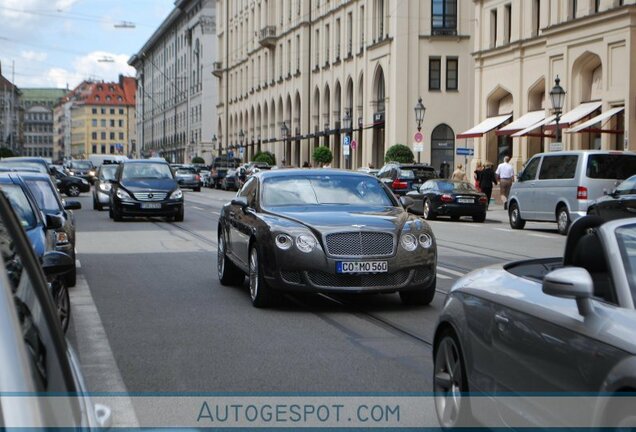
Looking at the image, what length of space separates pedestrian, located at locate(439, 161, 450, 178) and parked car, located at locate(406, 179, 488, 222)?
75.5 ft

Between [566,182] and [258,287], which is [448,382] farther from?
[566,182]

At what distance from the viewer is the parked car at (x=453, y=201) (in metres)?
31.2

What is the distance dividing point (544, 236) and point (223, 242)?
12.9 metres

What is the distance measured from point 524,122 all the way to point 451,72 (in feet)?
51.8

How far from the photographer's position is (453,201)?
31.2 meters

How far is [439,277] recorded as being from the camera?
14305 millimetres

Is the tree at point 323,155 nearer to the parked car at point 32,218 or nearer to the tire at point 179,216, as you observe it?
the tire at point 179,216

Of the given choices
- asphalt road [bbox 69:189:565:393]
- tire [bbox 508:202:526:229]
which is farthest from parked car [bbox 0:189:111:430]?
Answer: tire [bbox 508:202:526:229]

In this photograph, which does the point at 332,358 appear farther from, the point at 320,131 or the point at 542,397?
the point at 320,131

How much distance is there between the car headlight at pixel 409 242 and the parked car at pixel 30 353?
7.82m

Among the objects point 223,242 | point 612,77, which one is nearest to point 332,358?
point 223,242

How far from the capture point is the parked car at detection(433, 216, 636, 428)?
4094 mm

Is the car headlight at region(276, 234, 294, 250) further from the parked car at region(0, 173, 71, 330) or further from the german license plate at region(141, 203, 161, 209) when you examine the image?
the german license plate at region(141, 203, 161, 209)

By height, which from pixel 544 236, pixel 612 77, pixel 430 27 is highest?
pixel 430 27
